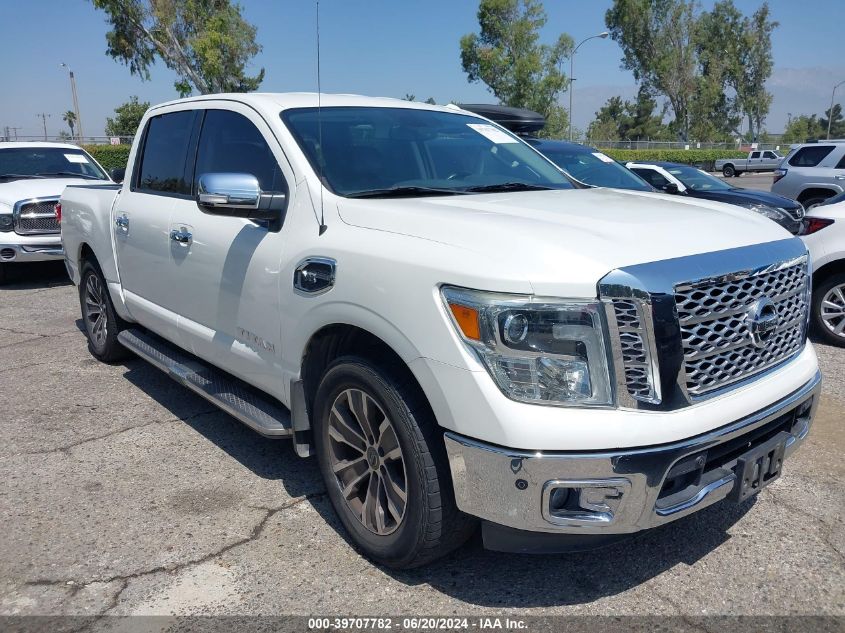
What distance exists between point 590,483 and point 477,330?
602 millimetres

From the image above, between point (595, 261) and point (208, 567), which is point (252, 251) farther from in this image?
point (595, 261)

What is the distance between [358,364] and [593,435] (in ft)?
3.10

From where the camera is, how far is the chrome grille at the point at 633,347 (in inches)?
90.5

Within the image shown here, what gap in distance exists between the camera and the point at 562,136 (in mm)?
48688

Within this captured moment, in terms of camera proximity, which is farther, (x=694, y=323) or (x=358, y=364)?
(x=358, y=364)

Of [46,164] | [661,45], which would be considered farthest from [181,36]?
[661,45]

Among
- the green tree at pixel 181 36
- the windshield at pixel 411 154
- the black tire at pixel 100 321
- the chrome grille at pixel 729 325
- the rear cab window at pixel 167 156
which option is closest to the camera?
the chrome grille at pixel 729 325

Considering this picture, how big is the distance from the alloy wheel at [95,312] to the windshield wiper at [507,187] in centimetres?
342

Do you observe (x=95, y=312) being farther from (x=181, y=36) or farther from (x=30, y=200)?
(x=181, y=36)

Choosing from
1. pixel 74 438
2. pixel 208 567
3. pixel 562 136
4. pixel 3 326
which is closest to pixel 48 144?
pixel 3 326

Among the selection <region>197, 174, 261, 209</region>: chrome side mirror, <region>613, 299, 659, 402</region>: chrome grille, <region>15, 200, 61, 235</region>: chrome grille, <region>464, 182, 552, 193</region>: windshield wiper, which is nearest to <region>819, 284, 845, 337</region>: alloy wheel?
<region>464, 182, 552, 193</region>: windshield wiper

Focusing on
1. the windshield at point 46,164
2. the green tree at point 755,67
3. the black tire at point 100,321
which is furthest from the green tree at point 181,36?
the green tree at point 755,67

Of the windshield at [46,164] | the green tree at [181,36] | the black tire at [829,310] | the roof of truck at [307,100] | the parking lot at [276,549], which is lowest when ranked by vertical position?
the parking lot at [276,549]

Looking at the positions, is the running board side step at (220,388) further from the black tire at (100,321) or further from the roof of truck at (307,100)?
the roof of truck at (307,100)
